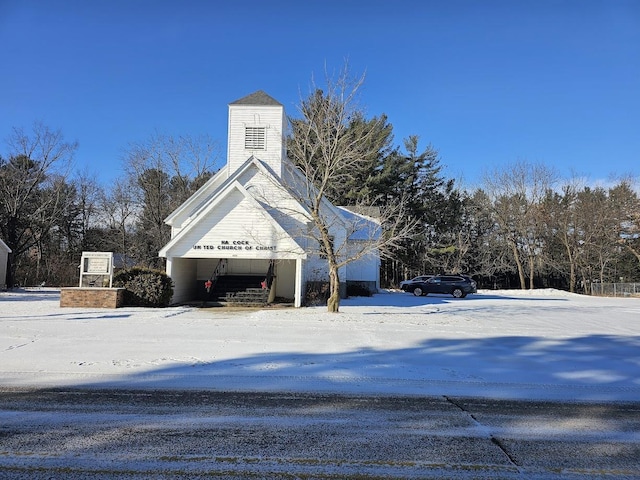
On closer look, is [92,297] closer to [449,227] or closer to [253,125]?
[253,125]

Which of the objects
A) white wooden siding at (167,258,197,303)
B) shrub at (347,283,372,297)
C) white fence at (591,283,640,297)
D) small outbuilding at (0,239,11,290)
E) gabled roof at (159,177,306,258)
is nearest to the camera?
gabled roof at (159,177,306,258)

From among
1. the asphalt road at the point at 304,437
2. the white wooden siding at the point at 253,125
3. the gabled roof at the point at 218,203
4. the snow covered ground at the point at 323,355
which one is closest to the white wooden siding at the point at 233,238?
the gabled roof at the point at 218,203

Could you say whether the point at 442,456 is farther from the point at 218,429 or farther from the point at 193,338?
the point at 193,338

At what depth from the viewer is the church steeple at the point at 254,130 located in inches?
958

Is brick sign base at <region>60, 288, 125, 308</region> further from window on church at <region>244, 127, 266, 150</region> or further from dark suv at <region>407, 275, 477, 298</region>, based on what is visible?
dark suv at <region>407, 275, 477, 298</region>

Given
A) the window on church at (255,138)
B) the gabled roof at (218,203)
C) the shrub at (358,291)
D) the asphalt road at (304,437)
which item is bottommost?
the asphalt road at (304,437)

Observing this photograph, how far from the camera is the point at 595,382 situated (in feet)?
24.8

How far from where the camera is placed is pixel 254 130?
24578 mm

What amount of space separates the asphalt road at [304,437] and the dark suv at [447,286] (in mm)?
24645

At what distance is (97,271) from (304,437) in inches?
609

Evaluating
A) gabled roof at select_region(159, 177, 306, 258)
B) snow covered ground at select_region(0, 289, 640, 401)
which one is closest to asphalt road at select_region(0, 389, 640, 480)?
snow covered ground at select_region(0, 289, 640, 401)

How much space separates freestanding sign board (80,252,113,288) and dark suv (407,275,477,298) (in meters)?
21.3

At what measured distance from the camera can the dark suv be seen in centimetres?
3033

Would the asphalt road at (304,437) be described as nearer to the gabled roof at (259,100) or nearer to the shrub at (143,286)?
the shrub at (143,286)
